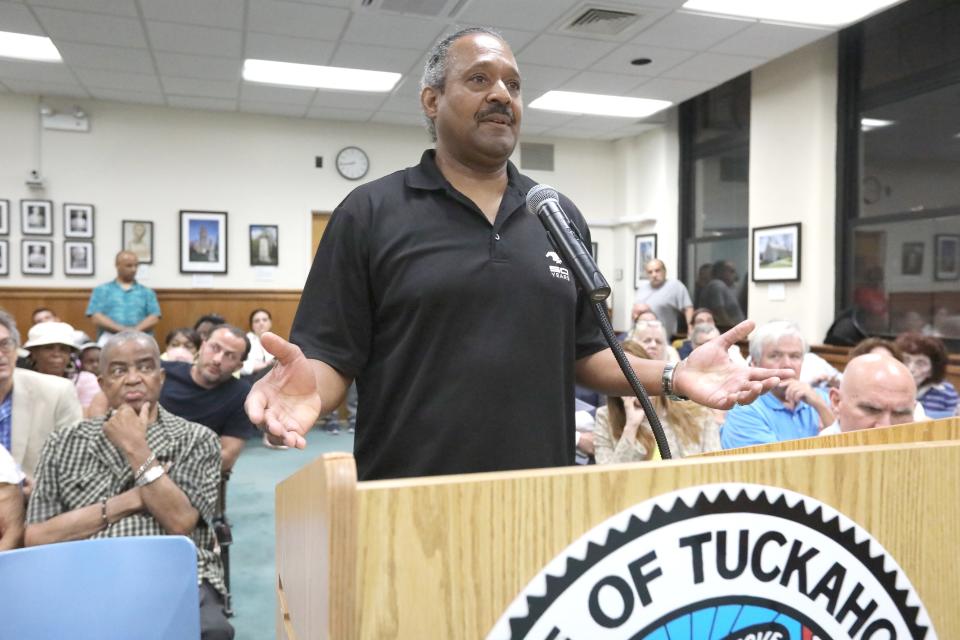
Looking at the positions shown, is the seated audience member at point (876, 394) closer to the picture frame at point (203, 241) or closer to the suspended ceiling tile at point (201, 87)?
the suspended ceiling tile at point (201, 87)

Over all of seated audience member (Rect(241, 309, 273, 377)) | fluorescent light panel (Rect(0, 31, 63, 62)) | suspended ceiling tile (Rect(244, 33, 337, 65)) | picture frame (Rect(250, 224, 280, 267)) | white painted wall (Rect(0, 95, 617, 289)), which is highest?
fluorescent light panel (Rect(0, 31, 63, 62))

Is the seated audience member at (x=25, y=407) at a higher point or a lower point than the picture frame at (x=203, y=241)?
lower

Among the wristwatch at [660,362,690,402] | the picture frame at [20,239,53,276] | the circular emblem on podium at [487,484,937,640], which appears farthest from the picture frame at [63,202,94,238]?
the circular emblem on podium at [487,484,937,640]

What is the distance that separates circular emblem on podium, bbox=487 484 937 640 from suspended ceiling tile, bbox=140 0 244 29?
15.9 feet

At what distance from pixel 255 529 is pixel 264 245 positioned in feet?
14.6

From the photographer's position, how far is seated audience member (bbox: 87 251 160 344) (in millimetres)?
6805

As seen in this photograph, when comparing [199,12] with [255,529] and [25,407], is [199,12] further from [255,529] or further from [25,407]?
[255,529]

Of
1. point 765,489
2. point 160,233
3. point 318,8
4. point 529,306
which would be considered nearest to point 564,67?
point 318,8

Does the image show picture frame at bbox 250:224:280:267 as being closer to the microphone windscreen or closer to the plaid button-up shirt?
the plaid button-up shirt

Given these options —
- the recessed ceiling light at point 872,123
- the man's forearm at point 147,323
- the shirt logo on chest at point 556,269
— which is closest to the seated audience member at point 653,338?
the shirt logo on chest at point 556,269

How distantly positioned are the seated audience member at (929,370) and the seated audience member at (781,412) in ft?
2.91

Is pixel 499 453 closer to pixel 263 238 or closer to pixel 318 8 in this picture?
pixel 318 8

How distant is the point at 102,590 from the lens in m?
1.59

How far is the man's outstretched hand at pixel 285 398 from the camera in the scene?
0.86 meters
